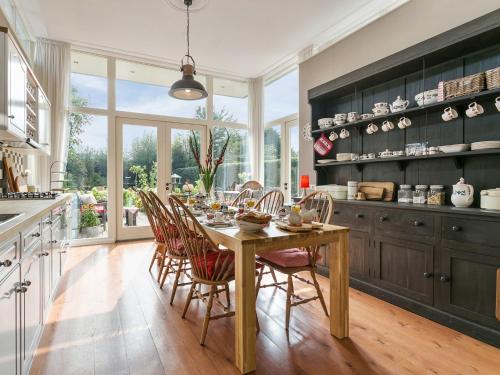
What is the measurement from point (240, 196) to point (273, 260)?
5.43ft

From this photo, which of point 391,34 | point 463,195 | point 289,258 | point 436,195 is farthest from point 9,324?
point 391,34

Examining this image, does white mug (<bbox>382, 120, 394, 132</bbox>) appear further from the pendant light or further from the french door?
the french door

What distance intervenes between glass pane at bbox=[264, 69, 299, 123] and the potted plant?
11.9 feet

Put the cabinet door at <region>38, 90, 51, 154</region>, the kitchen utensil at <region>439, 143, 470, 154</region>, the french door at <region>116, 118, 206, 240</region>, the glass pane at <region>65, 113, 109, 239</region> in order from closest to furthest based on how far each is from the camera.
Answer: the kitchen utensil at <region>439, 143, 470, 154</region>, the cabinet door at <region>38, 90, 51, 154</region>, the glass pane at <region>65, 113, 109, 239</region>, the french door at <region>116, 118, 206, 240</region>

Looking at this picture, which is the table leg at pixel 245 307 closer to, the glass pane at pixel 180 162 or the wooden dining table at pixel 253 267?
the wooden dining table at pixel 253 267

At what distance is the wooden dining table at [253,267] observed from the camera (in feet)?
5.56

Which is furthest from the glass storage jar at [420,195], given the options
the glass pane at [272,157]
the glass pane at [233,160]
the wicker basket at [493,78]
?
the glass pane at [233,160]

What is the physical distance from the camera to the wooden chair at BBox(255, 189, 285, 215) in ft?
11.1

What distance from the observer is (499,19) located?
2064 mm

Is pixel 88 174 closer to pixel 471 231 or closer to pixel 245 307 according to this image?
pixel 245 307

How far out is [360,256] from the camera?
2947 millimetres

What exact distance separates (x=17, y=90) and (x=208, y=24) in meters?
2.48

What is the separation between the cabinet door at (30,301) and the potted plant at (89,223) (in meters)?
3.25

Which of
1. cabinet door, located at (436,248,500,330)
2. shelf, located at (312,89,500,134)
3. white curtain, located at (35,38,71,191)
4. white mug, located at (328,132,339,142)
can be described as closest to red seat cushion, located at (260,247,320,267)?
cabinet door, located at (436,248,500,330)
